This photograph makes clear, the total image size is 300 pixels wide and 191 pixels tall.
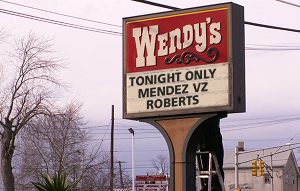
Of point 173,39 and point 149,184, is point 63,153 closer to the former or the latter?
point 149,184

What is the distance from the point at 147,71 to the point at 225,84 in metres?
1.86

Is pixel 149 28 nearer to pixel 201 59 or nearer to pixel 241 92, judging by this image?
pixel 201 59

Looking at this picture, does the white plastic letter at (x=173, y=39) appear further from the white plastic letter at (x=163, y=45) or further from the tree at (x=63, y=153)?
the tree at (x=63, y=153)

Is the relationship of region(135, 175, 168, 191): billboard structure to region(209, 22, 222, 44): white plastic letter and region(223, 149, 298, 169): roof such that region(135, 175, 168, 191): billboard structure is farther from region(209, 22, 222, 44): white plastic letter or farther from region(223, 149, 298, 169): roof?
region(223, 149, 298, 169): roof

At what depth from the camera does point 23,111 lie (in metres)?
27.3

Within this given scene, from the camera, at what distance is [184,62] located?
1163 centimetres

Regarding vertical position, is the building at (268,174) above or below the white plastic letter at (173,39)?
below

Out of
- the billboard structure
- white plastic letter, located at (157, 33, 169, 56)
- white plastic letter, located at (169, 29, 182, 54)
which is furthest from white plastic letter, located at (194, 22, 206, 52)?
the billboard structure

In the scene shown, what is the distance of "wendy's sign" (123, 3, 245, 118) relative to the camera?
11156 millimetres

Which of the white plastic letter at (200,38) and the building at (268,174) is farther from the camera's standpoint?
the building at (268,174)

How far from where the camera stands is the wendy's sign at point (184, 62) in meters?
11.2

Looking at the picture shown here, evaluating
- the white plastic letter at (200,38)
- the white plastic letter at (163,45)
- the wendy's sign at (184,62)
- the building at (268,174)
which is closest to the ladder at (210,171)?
the wendy's sign at (184,62)

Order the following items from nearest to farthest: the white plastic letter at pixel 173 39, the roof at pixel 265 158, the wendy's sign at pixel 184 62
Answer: the wendy's sign at pixel 184 62, the white plastic letter at pixel 173 39, the roof at pixel 265 158

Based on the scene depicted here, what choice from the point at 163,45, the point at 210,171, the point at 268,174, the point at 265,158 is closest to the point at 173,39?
the point at 163,45
